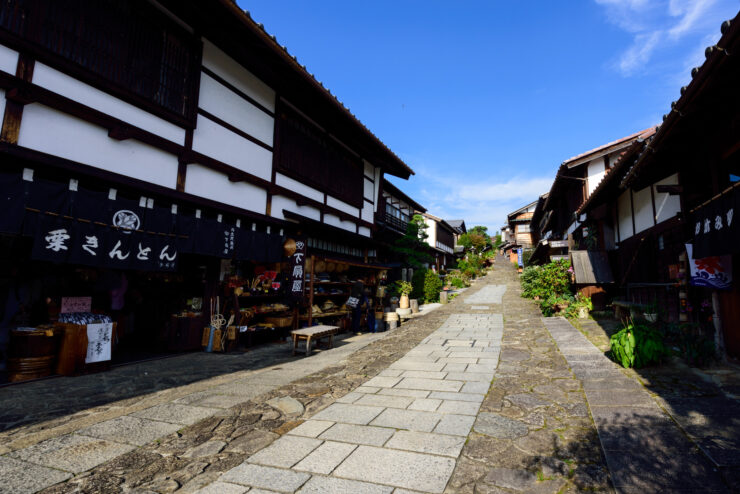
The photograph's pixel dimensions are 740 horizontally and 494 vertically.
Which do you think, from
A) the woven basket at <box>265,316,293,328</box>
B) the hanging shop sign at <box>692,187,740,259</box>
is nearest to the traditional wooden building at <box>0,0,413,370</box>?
the woven basket at <box>265,316,293,328</box>

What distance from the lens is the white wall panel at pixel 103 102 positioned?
530 centimetres

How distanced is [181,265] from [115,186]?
143 inches

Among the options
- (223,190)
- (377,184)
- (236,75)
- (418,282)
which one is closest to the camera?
(223,190)

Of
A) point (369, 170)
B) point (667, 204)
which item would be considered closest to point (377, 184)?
point (369, 170)

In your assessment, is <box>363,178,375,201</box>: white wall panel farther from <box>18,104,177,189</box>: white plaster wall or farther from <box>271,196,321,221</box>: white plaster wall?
<box>18,104,177,189</box>: white plaster wall

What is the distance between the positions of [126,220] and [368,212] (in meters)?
9.93

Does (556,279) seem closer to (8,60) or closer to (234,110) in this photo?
(234,110)

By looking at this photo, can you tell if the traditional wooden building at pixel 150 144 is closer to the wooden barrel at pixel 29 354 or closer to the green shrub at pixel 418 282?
the wooden barrel at pixel 29 354

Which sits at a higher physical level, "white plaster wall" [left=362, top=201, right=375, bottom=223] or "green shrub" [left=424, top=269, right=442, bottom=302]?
"white plaster wall" [left=362, top=201, right=375, bottom=223]

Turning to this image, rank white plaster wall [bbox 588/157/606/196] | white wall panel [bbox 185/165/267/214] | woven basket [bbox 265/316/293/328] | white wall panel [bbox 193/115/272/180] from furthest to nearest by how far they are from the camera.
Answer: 1. white plaster wall [bbox 588/157/606/196]
2. woven basket [bbox 265/316/293/328]
3. white wall panel [bbox 193/115/272/180]
4. white wall panel [bbox 185/165/267/214]

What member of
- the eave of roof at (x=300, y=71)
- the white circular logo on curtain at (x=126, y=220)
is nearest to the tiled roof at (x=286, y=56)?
the eave of roof at (x=300, y=71)

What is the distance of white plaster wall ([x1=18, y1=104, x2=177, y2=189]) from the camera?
5.23 m

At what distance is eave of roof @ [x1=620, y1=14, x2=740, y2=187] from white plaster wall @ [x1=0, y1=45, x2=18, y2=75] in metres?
9.01

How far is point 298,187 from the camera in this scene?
428 inches
